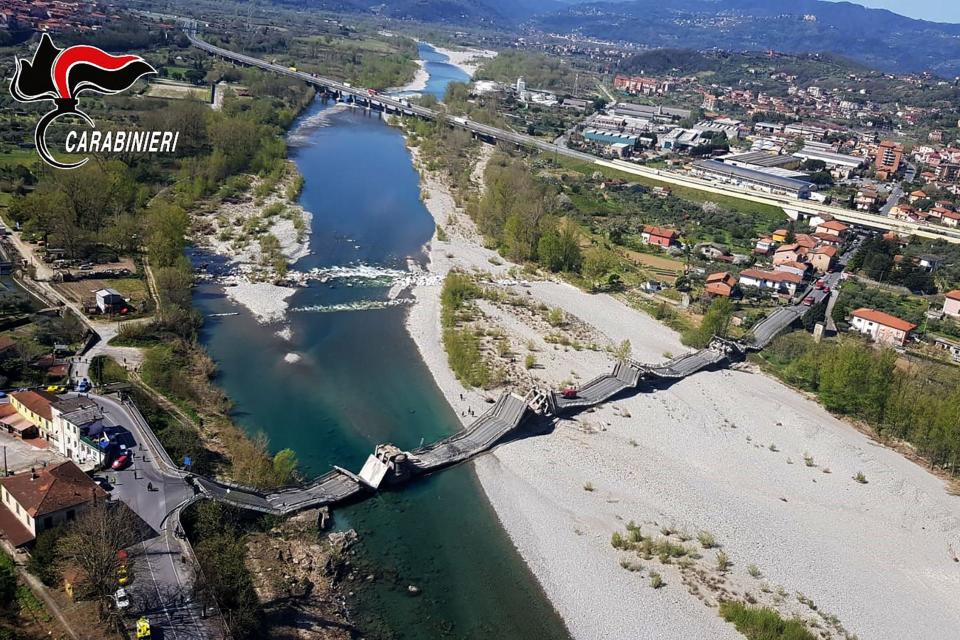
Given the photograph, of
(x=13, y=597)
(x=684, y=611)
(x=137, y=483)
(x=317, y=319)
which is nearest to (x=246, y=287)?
(x=317, y=319)

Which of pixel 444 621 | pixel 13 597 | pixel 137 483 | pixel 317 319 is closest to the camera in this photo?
pixel 13 597

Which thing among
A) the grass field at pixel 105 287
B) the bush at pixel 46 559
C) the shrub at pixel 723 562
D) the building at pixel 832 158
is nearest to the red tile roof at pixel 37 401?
the bush at pixel 46 559

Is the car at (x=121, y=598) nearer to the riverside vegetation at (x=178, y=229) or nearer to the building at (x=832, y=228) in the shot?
the riverside vegetation at (x=178, y=229)

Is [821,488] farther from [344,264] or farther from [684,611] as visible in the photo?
[344,264]

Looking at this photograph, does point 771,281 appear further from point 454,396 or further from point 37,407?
point 37,407

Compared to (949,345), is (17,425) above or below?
below

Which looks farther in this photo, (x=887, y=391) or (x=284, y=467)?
(x=887, y=391)

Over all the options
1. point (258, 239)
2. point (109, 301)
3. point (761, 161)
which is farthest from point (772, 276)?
point (761, 161)
